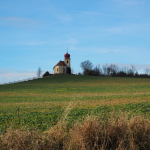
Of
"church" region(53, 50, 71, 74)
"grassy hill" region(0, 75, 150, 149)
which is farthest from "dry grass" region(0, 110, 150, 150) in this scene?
"church" region(53, 50, 71, 74)

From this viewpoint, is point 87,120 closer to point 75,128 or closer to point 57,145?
point 75,128

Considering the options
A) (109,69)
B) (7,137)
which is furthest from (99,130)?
(109,69)

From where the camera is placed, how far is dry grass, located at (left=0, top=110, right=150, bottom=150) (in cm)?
799

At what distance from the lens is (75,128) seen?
8500 millimetres

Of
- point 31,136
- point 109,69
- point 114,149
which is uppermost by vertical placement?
point 109,69

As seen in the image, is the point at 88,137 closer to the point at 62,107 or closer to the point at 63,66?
the point at 62,107

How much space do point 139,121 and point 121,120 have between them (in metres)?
0.97

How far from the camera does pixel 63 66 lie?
10025 centimetres

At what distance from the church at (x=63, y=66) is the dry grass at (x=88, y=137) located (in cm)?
9093

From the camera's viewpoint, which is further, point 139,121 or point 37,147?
point 139,121

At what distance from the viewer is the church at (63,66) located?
327ft

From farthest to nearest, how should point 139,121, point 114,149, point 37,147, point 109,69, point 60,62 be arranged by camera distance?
1. point 109,69
2. point 60,62
3. point 139,121
4. point 114,149
5. point 37,147

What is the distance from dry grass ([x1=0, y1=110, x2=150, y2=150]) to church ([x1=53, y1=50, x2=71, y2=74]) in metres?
90.9

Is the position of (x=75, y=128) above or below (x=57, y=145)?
above
